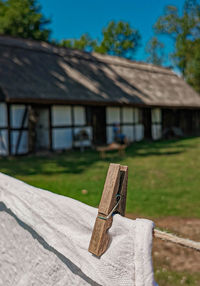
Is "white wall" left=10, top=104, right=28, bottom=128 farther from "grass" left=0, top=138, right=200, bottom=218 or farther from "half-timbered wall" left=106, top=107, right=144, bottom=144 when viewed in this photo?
"half-timbered wall" left=106, top=107, right=144, bottom=144

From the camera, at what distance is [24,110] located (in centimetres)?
1270

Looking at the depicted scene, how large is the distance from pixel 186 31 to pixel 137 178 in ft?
111

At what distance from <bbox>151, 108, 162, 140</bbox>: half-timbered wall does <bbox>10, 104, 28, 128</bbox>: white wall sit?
31.4ft

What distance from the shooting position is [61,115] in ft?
45.8

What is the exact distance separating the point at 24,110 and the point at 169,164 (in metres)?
6.40

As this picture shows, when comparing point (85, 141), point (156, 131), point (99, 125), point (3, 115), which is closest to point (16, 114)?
point (3, 115)

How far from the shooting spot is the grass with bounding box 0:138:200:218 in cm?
568

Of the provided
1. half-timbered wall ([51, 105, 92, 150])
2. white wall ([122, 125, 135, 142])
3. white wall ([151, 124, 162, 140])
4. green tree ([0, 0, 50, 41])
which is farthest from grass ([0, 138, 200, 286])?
green tree ([0, 0, 50, 41])

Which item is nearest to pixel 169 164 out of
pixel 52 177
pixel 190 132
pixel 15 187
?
pixel 52 177

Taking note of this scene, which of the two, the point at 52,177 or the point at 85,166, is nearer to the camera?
the point at 52,177

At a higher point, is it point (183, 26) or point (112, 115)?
point (183, 26)

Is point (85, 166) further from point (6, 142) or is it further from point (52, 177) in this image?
point (6, 142)

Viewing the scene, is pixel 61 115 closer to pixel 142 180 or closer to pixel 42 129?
pixel 42 129

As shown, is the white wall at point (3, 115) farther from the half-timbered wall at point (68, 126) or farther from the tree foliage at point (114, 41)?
the tree foliage at point (114, 41)
